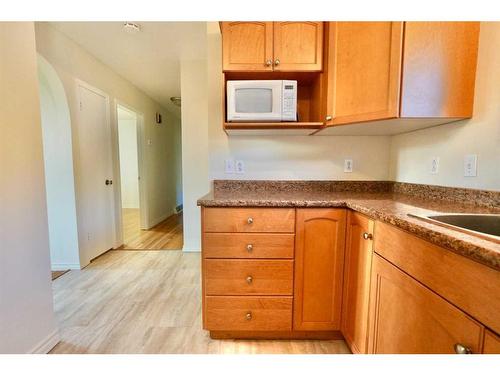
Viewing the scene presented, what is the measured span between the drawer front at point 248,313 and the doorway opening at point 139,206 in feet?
6.10

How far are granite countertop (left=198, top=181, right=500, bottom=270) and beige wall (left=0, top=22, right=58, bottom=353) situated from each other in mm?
870

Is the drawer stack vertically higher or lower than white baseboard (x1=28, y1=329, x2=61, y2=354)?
higher

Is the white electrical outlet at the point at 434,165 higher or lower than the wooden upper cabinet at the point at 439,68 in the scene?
lower

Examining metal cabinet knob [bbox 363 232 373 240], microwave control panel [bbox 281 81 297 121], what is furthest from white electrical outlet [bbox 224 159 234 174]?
metal cabinet knob [bbox 363 232 373 240]

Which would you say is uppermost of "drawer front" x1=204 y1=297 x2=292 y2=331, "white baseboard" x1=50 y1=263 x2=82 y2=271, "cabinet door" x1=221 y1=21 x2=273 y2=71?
"cabinet door" x1=221 y1=21 x2=273 y2=71

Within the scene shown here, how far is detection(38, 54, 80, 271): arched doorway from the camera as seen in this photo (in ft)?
7.19

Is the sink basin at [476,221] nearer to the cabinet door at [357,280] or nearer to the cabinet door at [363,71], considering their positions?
the cabinet door at [357,280]

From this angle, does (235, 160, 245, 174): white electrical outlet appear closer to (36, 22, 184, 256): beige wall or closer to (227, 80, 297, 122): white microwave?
(227, 80, 297, 122): white microwave

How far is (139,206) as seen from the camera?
4188mm

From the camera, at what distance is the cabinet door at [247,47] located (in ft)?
4.68

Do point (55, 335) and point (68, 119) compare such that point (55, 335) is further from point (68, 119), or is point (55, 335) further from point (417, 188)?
point (417, 188)

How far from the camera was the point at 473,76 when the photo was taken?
1152 mm

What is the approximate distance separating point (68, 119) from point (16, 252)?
162 centimetres

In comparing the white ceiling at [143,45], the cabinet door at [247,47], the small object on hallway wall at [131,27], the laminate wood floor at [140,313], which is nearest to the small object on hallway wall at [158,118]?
the white ceiling at [143,45]
